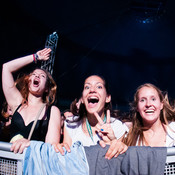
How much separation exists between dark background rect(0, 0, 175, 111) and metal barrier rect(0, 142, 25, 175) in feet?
9.86

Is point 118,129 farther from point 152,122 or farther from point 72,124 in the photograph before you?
point 72,124

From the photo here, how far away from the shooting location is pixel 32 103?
1683mm

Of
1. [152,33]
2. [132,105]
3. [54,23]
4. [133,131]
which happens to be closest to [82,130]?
[133,131]

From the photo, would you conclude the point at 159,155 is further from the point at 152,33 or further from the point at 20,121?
the point at 152,33

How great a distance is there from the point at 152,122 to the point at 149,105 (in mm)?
187

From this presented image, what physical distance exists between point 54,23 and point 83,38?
131 cm

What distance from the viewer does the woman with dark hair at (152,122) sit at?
1.51 meters

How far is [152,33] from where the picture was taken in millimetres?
6117

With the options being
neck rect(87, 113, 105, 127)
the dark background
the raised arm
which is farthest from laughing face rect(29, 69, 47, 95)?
the dark background

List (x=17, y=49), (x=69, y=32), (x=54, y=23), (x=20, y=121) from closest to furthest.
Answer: (x=20, y=121)
(x=17, y=49)
(x=54, y=23)
(x=69, y=32)

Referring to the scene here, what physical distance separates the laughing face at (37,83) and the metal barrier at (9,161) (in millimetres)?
765

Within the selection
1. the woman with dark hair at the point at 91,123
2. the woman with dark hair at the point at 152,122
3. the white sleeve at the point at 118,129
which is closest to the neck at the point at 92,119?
the woman with dark hair at the point at 91,123

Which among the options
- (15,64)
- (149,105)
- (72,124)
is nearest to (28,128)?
(72,124)

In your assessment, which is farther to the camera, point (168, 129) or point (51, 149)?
point (168, 129)
